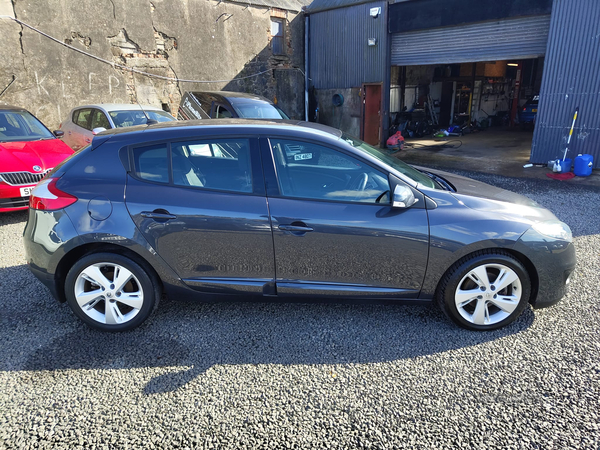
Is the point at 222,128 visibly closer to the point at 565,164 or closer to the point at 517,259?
the point at 517,259

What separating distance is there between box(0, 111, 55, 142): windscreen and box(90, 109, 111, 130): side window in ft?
4.53

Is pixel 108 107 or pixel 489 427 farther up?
pixel 108 107

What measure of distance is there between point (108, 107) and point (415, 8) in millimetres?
9066

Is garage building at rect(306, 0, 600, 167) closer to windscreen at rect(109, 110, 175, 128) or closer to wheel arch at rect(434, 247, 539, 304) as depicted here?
windscreen at rect(109, 110, 175, 128)

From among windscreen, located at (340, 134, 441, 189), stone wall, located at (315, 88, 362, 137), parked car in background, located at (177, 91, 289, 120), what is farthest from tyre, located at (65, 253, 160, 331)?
stone wall, located at (315, 88, 362, 137)

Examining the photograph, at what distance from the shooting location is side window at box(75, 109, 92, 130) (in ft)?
29.3

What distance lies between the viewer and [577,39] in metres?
9.02

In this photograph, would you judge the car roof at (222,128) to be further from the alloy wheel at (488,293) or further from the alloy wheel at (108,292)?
the alloy wheel at (488,293)

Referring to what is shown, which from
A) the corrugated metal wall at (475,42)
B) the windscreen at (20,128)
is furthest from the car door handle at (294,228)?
the corrugated metal wall at (475,42)

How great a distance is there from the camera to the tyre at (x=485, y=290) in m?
3.11

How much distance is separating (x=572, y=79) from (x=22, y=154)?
1093 centimetres

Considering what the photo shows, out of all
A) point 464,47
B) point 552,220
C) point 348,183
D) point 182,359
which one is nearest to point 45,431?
point 182,359

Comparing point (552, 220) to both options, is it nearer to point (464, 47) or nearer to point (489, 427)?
point (489, 427)

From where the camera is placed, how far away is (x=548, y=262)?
3.12 metres
